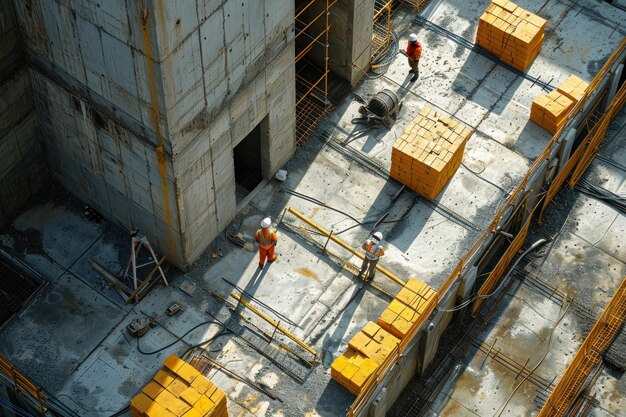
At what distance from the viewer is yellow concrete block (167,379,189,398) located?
1024 inches

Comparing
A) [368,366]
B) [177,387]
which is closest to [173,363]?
[177,387]

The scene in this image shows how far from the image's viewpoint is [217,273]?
29375 mm

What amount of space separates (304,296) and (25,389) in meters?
7.68

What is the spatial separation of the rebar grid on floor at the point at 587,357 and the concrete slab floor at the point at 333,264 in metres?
0.64

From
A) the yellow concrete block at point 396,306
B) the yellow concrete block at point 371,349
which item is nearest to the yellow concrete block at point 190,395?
the yellow concrete block at point 371,349

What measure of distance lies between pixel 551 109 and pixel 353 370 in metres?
11.1

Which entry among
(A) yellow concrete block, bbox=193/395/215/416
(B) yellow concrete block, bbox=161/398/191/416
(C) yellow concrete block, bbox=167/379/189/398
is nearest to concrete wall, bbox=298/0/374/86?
(C) yellow concrete block, bbox=167/379/189/398

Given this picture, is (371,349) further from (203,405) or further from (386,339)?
(203,405)

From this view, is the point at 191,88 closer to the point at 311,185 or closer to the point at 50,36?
the point at 50,36

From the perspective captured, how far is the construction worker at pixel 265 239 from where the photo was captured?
28391 millimetres

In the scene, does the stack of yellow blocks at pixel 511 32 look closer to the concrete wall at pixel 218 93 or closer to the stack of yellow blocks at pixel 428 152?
the stack of yellow blocks at pixel 428 152

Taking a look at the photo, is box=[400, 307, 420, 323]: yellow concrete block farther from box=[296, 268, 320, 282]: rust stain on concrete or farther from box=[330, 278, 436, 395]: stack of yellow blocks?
box=[296, 268, 320, 282]: rust stain on concrete

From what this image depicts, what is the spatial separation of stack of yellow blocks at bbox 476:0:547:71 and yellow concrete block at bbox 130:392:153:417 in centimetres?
1660

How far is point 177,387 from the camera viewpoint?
85.6 feet
